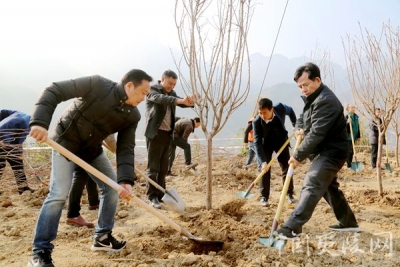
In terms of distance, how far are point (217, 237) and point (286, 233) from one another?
25.2 inches

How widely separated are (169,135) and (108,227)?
171 cm

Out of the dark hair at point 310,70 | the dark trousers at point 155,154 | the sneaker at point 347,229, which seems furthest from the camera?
the dark trousers at point 155,154

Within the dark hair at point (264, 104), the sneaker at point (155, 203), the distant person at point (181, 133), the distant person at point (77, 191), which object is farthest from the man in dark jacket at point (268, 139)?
the distant person at point (181, 133)

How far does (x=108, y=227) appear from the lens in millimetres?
2633

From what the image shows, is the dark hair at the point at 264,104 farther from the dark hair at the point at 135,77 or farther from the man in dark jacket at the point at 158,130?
the dark hair at the point at 135,77

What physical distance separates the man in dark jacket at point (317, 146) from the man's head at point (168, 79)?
1.62 meters

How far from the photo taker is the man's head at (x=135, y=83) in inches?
94.7

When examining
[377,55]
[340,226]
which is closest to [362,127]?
[377,55]

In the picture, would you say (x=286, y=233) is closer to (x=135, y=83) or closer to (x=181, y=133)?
(x=135, y=83)

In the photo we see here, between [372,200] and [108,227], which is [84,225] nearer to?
[108,227]

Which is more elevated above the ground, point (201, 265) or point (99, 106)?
point (99, 106)

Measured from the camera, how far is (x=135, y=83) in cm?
241

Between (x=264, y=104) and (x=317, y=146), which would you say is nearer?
(x=317, y=146)

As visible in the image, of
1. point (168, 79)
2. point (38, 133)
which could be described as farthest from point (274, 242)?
point (168, 79)
